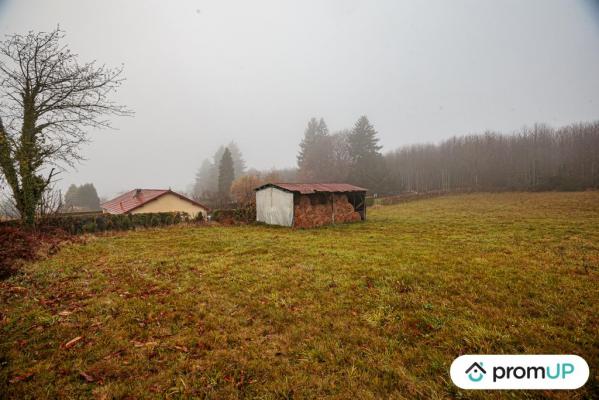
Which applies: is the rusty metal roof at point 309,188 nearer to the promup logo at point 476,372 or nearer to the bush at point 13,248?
the bush at point 13,248

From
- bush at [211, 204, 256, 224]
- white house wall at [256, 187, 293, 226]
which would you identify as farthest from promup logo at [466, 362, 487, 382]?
bush at [211, 204, 256, 224]

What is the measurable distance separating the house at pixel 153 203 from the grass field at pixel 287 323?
1641 cm

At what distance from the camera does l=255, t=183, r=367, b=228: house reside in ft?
→ 58.6

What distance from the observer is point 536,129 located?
196ft

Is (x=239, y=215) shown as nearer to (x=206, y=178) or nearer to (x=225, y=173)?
(x=225, y=173)

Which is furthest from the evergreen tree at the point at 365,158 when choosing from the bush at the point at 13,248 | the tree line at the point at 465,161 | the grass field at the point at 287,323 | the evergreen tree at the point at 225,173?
the bush at the point at 13,248

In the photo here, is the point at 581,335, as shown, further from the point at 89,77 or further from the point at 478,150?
the point at 478,150

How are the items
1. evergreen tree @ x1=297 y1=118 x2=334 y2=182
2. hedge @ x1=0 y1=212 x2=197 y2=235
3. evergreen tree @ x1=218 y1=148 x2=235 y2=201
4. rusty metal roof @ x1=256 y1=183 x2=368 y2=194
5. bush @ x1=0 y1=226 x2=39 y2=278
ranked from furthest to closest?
1. evergreen tree @ x1=297 y1=118 x2=334 y2=182
2. evergreen tree @ x1=218 y1=148 x2=235 y2=201
3. rusty metal roof @ x1=256 y1=183 x2=368 y2=194
4. hedge @ x1=0 y1=212 x2=197 y2=235
5. bush @ x1=0 y1=226 x2=39 y2=278

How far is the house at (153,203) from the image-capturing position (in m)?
23.7

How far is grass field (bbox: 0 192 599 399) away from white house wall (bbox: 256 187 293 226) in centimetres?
945

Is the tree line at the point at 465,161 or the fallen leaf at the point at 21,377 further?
the tree line at the point at 465,161

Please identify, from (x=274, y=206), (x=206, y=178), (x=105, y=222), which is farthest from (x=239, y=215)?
(x=206, y=178)

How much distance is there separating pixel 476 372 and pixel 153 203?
27.5m

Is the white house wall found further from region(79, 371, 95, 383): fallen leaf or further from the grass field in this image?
region(79, 371, 95, 383): fallen leaf
